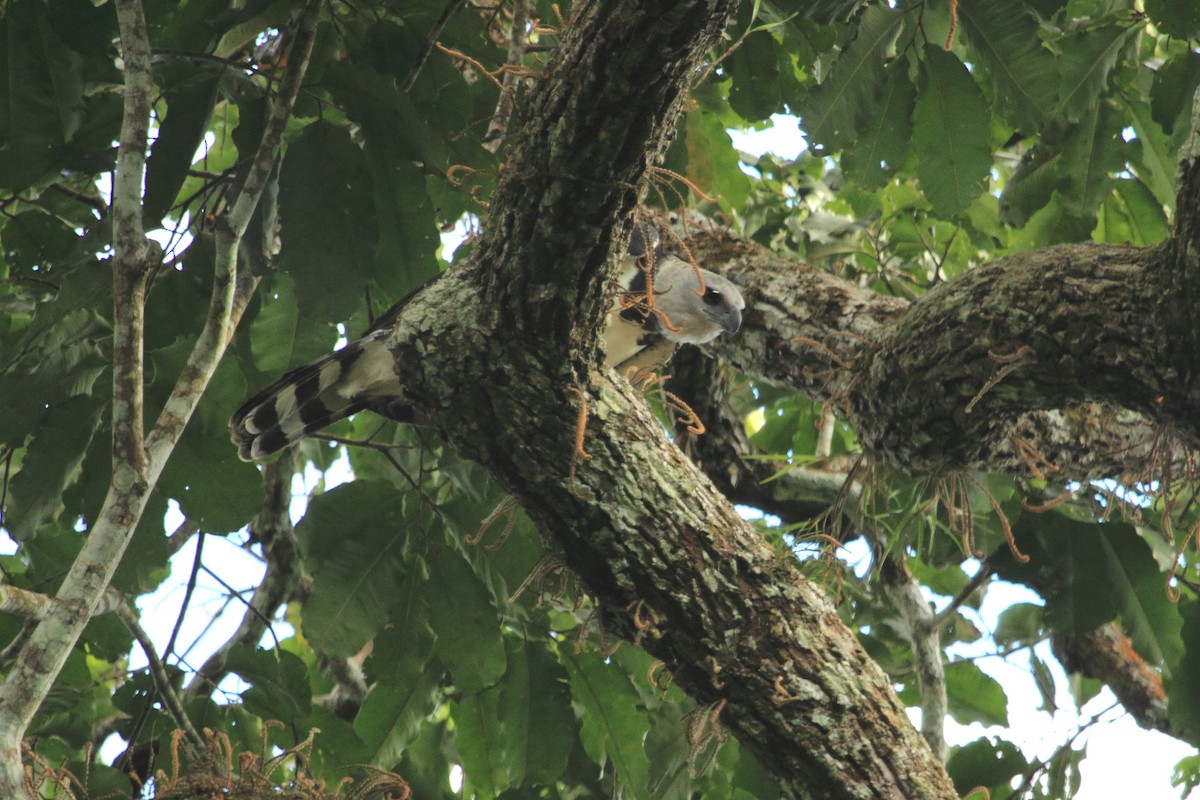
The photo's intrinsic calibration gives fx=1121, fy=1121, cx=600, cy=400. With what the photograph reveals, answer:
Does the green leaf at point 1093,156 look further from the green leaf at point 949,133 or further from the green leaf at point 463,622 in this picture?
the green leaf at point 463,622

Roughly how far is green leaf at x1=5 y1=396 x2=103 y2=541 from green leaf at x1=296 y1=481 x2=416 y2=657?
23.6 inches

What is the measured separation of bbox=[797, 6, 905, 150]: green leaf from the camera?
9.18ft

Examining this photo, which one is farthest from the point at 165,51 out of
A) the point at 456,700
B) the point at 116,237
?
the point at 456,700

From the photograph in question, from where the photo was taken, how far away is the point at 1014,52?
275 cm

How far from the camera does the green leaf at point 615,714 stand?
129 inches

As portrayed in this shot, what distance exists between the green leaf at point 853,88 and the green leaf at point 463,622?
1.49m

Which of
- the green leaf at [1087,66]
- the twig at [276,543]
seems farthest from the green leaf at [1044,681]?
the twig at [276,543]

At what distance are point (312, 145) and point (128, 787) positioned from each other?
1742 mm

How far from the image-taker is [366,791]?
113 inches

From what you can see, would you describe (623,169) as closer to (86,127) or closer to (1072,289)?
(1072,289)

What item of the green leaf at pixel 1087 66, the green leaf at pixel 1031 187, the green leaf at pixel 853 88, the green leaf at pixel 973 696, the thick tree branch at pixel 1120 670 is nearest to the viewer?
the green leaf at pixel 853 88

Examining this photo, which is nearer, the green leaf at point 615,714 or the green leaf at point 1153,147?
the green leaf at point 615,714

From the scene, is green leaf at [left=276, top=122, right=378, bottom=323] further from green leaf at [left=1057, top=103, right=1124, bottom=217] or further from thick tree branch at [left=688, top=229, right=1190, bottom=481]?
green leaf at [left=1057, top=103, right=1124, bottom=217]

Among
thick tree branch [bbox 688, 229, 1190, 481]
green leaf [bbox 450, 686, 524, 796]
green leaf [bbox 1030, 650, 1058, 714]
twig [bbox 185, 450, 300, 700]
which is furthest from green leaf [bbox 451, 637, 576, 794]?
green leaf [bbox 1030, 650, 1058, 714]
